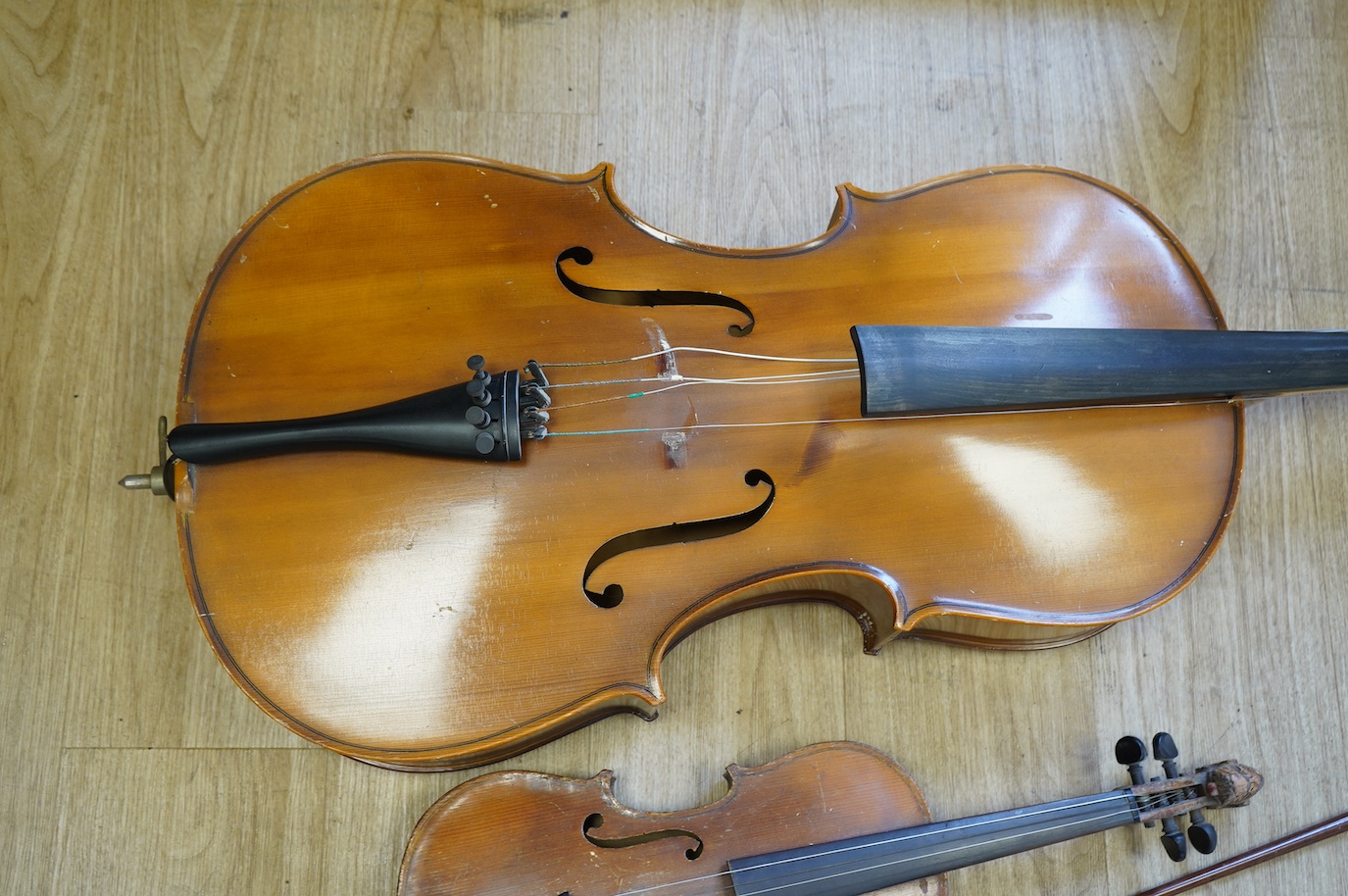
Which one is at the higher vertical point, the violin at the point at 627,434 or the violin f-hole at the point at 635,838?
the violin at the point at 627,434

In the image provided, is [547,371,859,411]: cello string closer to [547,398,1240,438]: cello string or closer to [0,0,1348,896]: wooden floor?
[547,398,1240,438]: cello string

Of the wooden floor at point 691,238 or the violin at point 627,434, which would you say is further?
the wooden floor at point 691,238

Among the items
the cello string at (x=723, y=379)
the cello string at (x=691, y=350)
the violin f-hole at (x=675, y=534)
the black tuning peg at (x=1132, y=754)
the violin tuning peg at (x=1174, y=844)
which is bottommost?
the violin tuning peg at (x=1174, y=844)

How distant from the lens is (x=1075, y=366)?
1306 mm

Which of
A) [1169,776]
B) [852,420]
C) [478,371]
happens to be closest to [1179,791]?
[1169,776]

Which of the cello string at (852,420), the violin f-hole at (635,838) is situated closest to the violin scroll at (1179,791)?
the cello string at (852,420)

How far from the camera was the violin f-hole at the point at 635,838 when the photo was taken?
1303mm

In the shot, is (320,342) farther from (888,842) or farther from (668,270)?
(888,842)

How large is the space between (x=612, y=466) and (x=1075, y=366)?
690mm

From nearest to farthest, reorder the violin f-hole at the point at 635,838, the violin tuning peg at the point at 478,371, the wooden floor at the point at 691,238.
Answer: the violin tuning peg at the point at 478,371 → the violin f-hole at the point at 635,838 → the wooden floor at the point at 691,238

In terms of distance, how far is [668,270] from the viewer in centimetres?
136

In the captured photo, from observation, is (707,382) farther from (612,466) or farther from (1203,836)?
(1203,836)

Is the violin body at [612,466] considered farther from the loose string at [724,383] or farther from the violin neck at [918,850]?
the violin neck at [918,850]

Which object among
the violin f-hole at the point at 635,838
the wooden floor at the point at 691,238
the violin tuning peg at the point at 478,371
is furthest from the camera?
the wooden floor at the point at 691,238
